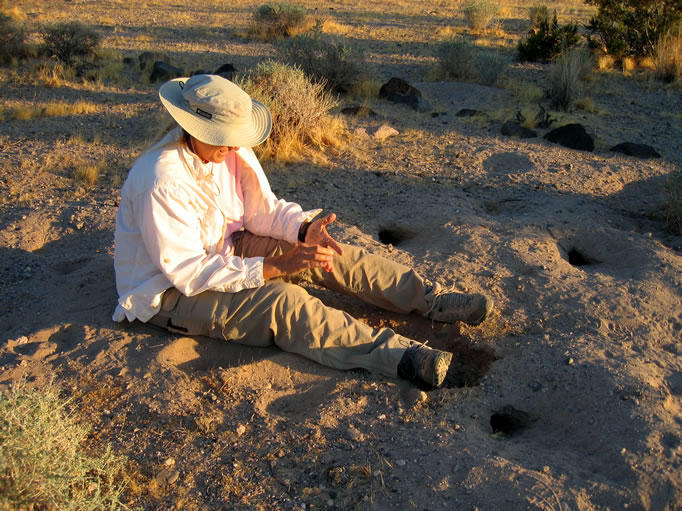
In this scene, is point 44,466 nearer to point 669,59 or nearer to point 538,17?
point 669,59

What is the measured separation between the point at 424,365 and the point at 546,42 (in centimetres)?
963

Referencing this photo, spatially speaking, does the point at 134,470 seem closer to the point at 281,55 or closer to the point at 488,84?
the point at 281,55

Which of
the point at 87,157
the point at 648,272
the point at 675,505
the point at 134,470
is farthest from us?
the point at 87,157

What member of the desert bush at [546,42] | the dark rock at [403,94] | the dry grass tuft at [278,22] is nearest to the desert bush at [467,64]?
the desert bush at [546,42]

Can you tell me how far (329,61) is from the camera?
9000 millimetres

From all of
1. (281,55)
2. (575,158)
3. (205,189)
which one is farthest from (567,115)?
(205,189)

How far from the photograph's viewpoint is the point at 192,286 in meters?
3.03

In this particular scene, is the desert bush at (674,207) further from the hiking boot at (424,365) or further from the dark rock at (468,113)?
the dark rock at (468,113)

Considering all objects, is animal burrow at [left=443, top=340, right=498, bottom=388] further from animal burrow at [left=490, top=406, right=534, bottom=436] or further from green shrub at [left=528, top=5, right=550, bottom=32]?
green shrub at [left=528, top=5, right=550, bottom=32]

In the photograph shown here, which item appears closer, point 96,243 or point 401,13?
point 96,243

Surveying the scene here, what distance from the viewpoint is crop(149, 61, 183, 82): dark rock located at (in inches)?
363

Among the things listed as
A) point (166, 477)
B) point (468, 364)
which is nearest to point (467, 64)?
point (468, 364)

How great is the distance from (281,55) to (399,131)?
311 cm

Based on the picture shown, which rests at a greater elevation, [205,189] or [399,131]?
[205,189]
